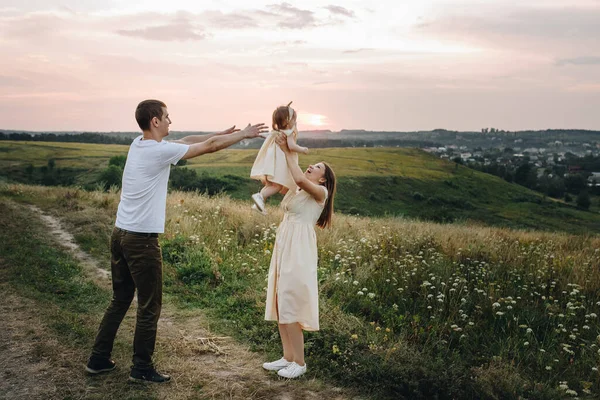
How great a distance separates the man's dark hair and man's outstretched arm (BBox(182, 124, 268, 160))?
0.43 metres

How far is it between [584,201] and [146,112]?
91.0 metres

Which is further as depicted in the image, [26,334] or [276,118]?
[26,334]

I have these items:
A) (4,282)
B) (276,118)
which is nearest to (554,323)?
(276,118)

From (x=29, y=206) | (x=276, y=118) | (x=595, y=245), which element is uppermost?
(x=276, y=118)

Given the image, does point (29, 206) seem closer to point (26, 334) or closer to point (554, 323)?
point (26, 334)

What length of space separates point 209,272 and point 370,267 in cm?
268

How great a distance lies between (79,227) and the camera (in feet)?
37.2

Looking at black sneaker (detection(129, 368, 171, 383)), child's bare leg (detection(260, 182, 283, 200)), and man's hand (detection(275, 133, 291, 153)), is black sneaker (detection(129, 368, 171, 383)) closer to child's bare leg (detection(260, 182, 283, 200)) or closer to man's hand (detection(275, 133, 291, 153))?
child's bare leg (detection(260, 182, 283, 200))

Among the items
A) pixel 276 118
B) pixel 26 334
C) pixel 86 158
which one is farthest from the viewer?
pixel 86 158

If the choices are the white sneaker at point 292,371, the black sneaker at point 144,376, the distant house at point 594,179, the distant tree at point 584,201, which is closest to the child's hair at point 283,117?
the white sneaker at point 292,371

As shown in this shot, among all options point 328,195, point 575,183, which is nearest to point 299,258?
point 328,195

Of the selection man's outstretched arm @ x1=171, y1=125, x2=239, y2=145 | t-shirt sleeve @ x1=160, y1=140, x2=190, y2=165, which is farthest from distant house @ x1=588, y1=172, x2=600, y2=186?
t-shirt sleeve @ x1=160, y1=140, x2=190, y2=165

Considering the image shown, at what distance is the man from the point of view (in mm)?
4203

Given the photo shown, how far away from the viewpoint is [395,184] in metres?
77.5
